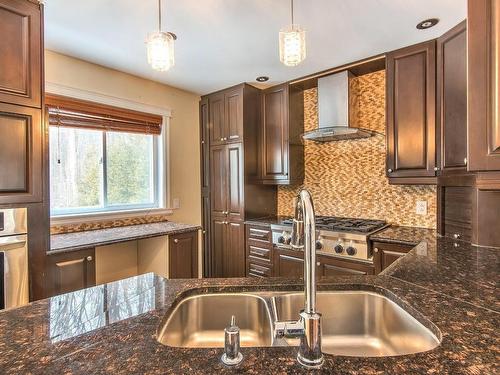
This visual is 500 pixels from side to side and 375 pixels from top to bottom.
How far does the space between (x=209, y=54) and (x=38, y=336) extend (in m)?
2.38

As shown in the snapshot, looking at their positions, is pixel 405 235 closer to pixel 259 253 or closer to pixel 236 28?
pixel 259 253

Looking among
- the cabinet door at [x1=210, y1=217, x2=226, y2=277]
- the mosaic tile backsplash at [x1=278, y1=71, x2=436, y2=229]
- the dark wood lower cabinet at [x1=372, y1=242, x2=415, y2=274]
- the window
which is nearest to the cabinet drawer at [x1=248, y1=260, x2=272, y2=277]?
the cabinet door at [x1=210, y1=217, x2=226, y2=277]

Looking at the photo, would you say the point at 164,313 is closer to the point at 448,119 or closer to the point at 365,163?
the point at 448,119

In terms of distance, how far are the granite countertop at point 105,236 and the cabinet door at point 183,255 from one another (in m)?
0.09

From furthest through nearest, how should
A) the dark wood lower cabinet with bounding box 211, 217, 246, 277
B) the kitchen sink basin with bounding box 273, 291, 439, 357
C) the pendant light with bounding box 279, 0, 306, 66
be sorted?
the dark wood lower cabinet with bounding box 211, 217, 246, 277, the pendant light with bounding box 279, 0, 306, 66, the kitchen sink basin with bounding box 273, 291, 439, 357

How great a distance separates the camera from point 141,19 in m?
2.02

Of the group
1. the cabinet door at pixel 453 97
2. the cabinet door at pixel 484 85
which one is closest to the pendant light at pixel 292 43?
the cabinet door at pixel 484 85

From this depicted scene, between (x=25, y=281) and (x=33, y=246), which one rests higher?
(x=33, y=246)

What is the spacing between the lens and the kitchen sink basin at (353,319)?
1044 mm

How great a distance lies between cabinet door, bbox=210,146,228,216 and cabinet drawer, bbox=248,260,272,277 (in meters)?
0.70

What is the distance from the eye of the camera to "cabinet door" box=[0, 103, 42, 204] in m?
1.65

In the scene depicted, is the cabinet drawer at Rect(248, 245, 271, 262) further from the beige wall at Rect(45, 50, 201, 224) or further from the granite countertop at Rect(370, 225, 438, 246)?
the granite countertop at Rect(370, 225, 438, 246)

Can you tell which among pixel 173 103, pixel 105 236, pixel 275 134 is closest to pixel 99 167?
pixel 105 236

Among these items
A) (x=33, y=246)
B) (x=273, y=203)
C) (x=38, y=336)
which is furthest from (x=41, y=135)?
(x=273, y=203)
